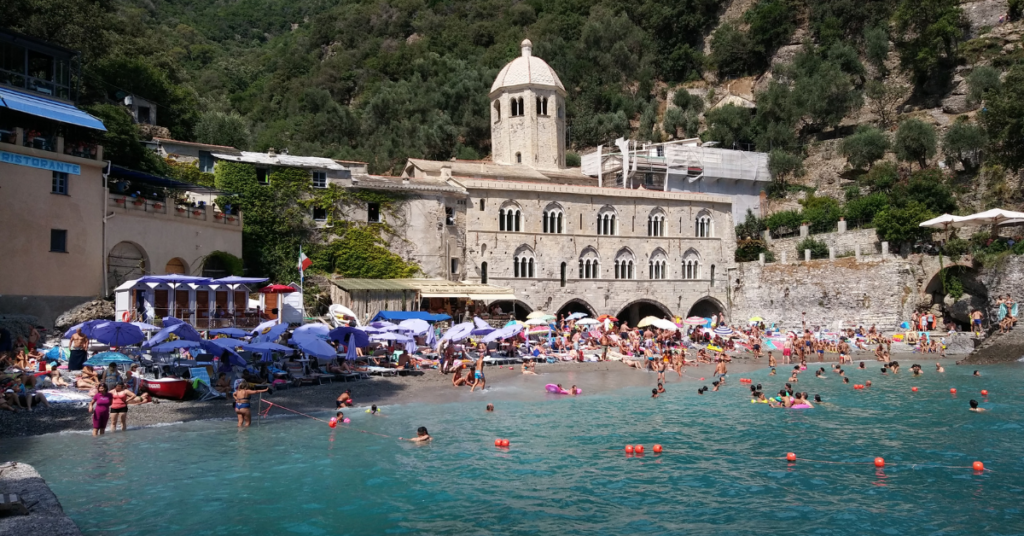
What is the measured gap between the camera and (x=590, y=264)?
1583 inches

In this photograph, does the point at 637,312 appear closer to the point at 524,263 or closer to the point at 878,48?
the point at 524,263

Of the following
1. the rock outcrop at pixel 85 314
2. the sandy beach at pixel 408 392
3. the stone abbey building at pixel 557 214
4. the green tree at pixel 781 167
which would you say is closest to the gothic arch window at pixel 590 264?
the stone abbey building at pixel 557 214

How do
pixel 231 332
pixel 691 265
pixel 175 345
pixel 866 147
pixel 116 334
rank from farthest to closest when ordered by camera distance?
pixel 866 147 → pixel 691 265 → pixel 231 332 → pixel 116 334 → pixel 175 345

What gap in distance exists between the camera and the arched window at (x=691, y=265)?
4275 centimetres

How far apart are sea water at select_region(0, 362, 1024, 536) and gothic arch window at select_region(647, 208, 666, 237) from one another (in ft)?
74.6

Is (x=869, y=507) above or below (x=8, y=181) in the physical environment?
below

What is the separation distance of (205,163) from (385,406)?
1966cm

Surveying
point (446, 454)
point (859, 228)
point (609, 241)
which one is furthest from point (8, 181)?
point (859, 228)

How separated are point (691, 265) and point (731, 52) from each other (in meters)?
29.3

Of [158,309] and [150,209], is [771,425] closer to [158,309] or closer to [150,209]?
[158,309]

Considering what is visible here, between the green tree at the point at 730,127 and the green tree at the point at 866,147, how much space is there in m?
7.58

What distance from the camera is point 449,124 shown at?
56219mm

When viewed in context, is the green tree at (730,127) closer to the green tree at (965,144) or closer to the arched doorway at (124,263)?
the green tree at (965,144)

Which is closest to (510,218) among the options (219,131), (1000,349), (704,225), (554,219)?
(554,219)
